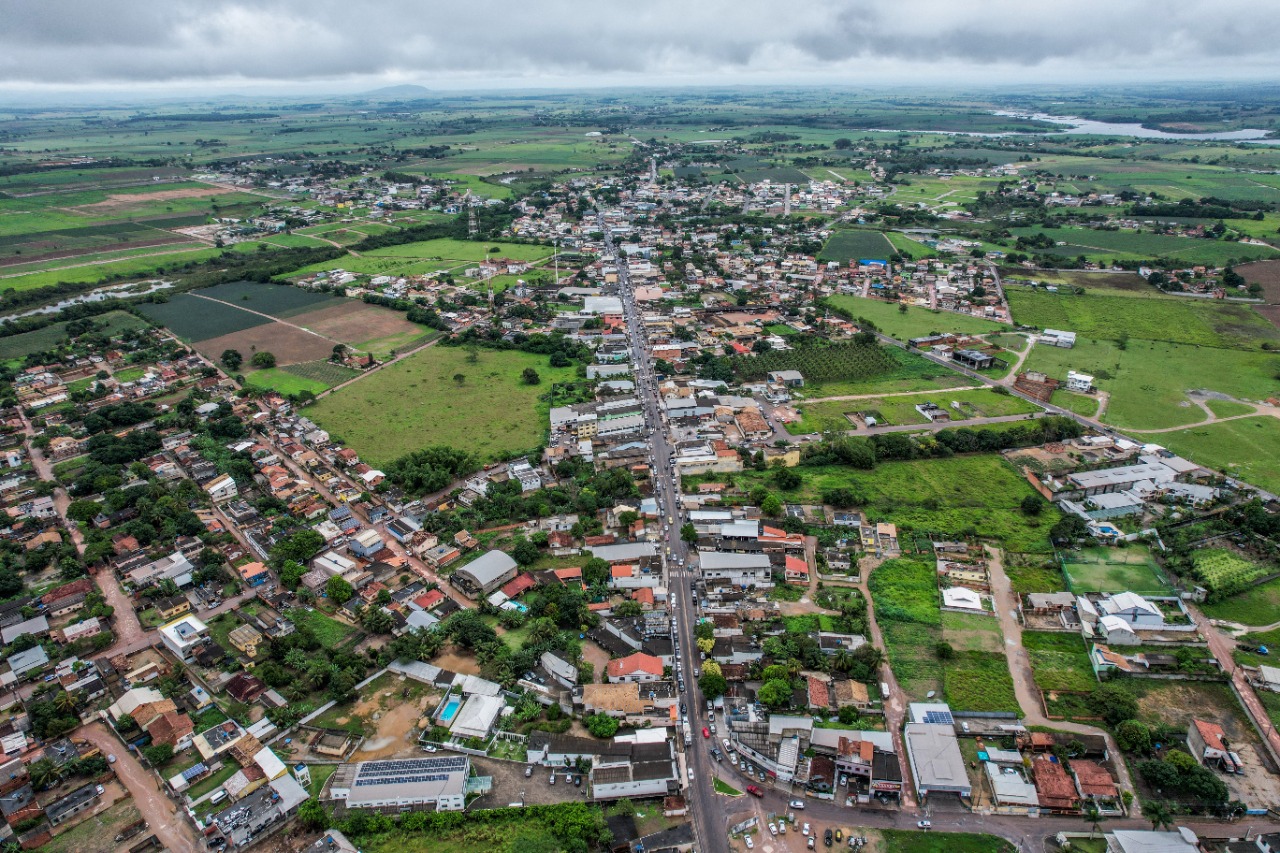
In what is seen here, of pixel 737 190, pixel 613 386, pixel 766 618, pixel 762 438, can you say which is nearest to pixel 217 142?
pixel 737 190

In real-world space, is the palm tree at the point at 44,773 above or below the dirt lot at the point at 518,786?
above

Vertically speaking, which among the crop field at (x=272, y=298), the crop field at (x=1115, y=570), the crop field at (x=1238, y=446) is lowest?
the crop field at (x=1115, y=570)

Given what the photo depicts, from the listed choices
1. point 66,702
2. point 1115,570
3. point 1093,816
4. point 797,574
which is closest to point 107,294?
point 66,702

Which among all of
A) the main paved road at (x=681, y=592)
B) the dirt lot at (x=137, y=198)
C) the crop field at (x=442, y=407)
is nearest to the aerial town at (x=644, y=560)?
the main paved road at (x=681, y=592)

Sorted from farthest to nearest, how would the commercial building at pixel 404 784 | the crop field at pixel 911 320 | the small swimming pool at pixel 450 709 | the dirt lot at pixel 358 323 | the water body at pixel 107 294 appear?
the water body at pixel 107 294 < the dirt lot at pixel 358 323 < the crop field at pixel 911 320 < the small swimming pool at pixel 450 709 < the commercial building at pixel 404 784

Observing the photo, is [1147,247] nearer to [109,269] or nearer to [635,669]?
[635,669]

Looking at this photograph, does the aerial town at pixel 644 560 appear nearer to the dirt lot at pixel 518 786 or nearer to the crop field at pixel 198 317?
the dirt lot at pixel 518 786
